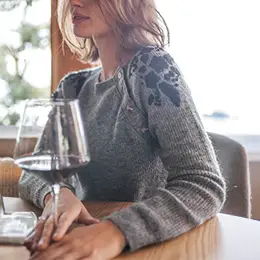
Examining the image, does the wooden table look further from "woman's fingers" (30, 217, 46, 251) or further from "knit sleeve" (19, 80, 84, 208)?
"knit sleeve" (19, 80, 84, 208)

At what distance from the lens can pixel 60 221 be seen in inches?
35.6

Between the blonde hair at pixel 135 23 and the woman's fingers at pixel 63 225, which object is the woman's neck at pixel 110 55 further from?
the woman's fingers at pixel 63 225

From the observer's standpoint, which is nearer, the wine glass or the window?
the wine glass

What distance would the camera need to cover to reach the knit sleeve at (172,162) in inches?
35.6

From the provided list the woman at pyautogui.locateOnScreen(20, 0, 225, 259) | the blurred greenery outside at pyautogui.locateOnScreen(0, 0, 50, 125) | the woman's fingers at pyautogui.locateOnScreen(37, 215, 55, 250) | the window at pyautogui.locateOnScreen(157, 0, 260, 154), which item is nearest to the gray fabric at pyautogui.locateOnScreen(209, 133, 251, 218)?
the woman at pyautogui.locateOnScreen(20, 0, 225, 259)

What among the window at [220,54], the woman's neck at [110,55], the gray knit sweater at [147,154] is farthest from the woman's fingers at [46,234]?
the window at [220,54]

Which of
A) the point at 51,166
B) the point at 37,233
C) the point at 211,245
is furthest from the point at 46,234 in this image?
the point at 211,245

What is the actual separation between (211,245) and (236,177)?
51cm

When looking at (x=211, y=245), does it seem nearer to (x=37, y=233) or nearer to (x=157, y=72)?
(x=37, y=233)

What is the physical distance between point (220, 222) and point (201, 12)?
5.08 feet

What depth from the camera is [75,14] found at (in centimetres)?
133

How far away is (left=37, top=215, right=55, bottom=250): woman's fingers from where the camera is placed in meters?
0.83

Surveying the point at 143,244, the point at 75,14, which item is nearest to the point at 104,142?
the point at 75,14

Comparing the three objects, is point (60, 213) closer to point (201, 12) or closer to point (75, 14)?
point (75, 14)
